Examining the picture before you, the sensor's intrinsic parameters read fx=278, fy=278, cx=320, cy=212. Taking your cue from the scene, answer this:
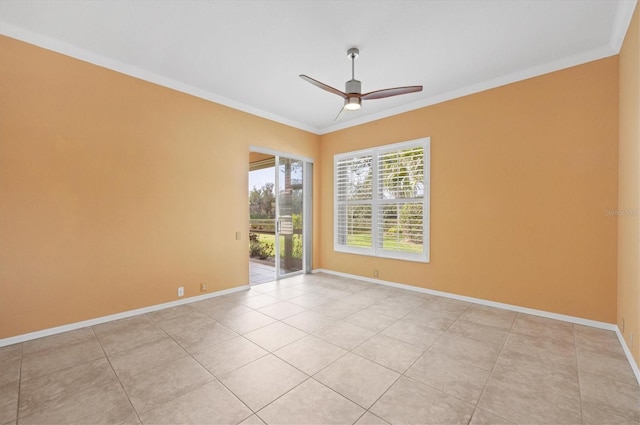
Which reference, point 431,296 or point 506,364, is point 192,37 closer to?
point 506,364

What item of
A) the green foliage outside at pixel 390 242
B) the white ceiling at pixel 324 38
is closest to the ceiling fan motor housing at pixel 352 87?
the white ceiling at pixel 324 38

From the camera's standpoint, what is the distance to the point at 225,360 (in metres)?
2.48

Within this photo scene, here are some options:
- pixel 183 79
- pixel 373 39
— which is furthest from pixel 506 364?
pixel 183 79

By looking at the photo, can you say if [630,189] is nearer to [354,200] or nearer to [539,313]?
[539,313]

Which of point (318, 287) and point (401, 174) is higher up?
point (401, 174)

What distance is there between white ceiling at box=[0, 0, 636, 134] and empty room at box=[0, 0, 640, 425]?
0.03m

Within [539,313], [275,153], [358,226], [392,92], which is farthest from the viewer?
[358,226]

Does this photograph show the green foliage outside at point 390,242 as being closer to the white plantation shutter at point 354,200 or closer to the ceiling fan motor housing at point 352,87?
the white plantation shutter at point 354,200

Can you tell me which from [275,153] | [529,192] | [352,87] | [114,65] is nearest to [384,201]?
[529,192]

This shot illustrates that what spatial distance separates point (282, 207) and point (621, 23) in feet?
16.1

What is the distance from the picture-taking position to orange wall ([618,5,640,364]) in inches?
91.0

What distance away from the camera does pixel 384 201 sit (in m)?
5.01

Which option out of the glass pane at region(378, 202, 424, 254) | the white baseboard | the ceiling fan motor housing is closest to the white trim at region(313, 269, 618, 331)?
the white baseboard

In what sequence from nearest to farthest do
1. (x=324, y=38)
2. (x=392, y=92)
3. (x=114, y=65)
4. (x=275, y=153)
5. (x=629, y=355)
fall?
(x=629, y=355), (x=324, y=38), (x=392, y=92), (x=114, y=65), (x=275, y=153)
